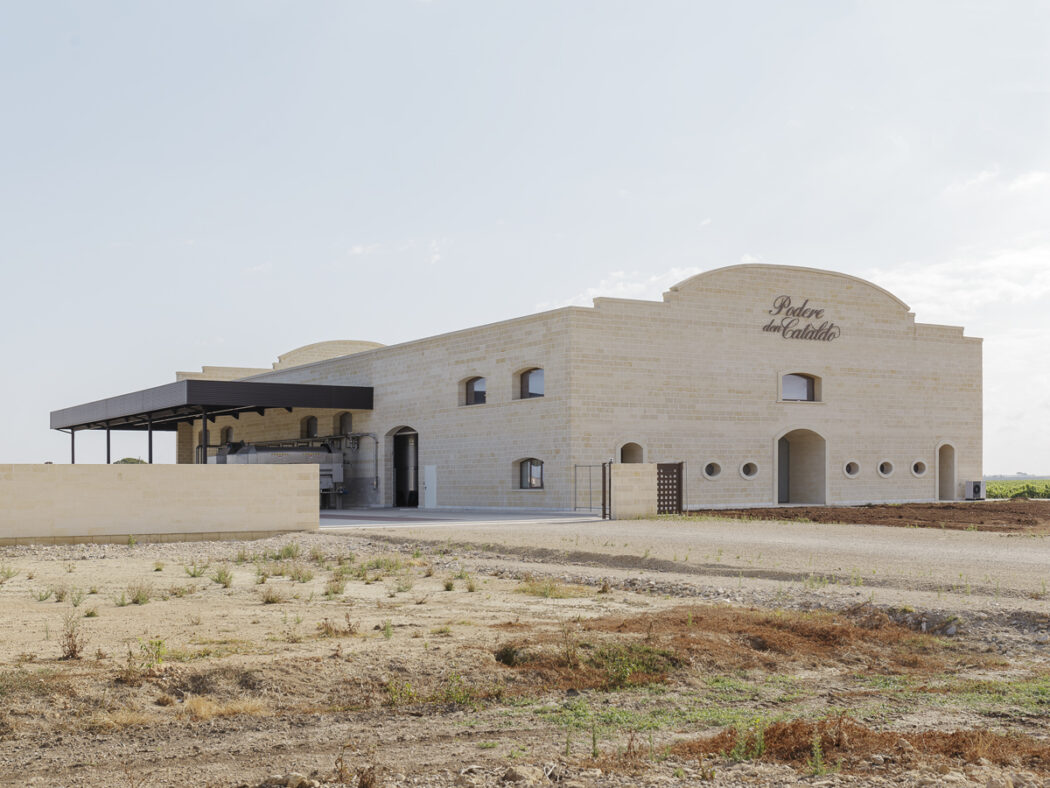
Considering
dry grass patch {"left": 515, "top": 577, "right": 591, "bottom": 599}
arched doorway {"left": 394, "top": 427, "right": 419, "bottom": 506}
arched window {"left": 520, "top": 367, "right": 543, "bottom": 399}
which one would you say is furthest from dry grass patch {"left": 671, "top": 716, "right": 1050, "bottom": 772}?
arched doorway {"left": 394, "top": 427, "right": 419, "bottom": 506}

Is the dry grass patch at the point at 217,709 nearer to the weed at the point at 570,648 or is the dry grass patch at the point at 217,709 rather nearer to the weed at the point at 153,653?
the weed at the point at 153,653

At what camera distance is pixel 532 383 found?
34.4 meters

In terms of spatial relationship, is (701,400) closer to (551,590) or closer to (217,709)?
(551,590)

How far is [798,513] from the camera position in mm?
30609

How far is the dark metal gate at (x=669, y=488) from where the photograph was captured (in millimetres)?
28453

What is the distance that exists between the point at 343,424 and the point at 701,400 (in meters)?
16.4

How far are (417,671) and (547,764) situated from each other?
2.52m

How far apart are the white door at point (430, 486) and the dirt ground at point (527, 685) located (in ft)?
75.1

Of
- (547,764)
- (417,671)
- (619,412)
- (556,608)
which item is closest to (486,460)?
(619,412)

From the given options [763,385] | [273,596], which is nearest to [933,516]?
[763,385]

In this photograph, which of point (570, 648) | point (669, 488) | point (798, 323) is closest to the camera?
point (570, 648)

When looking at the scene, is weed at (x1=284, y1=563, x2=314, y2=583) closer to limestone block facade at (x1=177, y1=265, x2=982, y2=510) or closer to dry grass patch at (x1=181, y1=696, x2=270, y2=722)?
dry grass patch at (x1=181, y1=696, x2=270, y2=722)

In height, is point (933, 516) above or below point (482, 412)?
below

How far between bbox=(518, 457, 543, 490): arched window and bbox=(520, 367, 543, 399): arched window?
2220 millimetres
